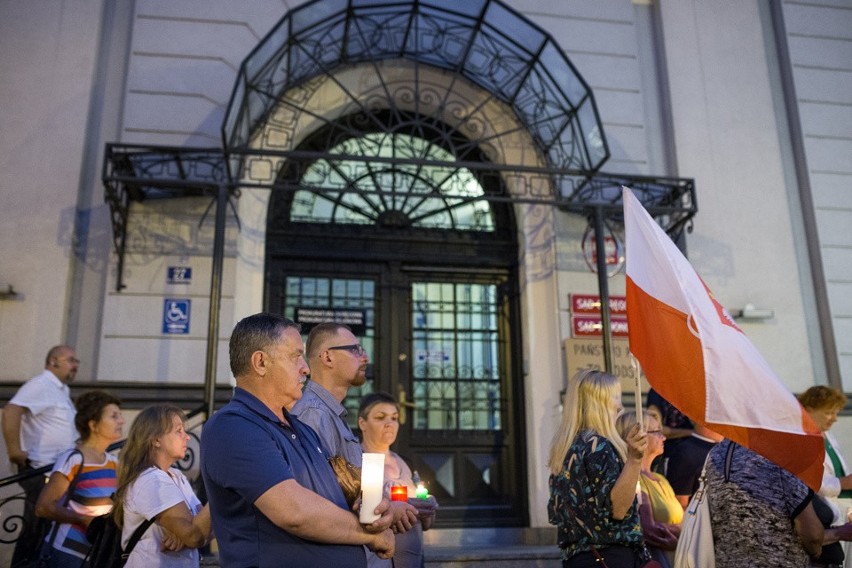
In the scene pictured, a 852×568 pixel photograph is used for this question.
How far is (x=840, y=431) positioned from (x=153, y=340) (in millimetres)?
7256

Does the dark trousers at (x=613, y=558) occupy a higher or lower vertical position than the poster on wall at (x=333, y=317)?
lower

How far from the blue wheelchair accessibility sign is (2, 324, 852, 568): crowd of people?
174 centimetres

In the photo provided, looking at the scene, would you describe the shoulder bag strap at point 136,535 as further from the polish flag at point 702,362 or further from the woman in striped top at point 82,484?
the polish flag at point 702,362

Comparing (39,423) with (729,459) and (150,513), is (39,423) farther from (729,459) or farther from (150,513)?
(729,459)

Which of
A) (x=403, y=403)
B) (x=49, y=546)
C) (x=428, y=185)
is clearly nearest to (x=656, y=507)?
(x=49, y=546)

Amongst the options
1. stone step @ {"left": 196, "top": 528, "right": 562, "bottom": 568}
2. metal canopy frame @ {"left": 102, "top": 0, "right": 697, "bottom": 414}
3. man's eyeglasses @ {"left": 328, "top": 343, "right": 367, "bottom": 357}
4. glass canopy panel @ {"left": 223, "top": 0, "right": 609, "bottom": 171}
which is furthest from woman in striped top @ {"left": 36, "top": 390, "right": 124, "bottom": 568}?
glass canopy panel @ {"left": 223, "top": 0, "right": 609, "bottom": 171}

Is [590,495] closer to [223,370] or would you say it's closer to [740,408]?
[740,408]

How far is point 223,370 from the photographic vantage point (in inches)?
292

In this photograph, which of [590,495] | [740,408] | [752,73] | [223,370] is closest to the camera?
[740,408]

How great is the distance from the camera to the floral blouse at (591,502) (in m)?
3.42

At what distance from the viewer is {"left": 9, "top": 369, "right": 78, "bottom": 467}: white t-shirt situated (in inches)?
236

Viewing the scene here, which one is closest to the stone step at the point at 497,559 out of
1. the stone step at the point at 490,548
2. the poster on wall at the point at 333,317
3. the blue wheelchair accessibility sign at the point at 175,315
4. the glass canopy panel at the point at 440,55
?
the stone step at the point at 490,548

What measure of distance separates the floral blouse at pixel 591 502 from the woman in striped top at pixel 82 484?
2.34 m

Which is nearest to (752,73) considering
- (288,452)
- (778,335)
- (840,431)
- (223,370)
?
(778,335)
